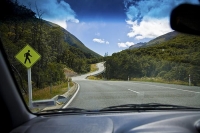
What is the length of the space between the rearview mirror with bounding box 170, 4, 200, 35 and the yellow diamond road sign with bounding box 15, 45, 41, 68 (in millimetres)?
3777

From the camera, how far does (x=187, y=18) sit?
4.21ft

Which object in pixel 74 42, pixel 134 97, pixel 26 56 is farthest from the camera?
pixel 134 97

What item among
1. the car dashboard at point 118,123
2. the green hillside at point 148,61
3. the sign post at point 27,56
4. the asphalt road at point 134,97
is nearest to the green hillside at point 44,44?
the sign post at point 27,56

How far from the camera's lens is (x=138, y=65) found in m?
8.00

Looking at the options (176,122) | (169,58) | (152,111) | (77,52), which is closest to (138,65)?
(169,58)

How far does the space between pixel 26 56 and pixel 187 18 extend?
3983 mm

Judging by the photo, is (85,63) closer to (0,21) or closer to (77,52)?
(77,52)

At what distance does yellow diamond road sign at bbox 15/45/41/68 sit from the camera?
4688mm

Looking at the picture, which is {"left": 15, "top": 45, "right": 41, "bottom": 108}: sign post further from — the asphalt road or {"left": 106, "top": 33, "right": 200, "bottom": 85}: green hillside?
{"left": 106, "top": 33, "right": 200, "bottom": 85}: green hillside

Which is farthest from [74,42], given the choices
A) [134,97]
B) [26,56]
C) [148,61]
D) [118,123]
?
[148,61]

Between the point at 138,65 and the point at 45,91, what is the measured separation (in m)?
3.43

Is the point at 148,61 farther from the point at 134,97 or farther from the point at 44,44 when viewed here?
the point at 44,44

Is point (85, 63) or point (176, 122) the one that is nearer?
point (176, 122)

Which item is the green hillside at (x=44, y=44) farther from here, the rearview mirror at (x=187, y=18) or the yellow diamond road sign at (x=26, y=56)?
the rearview mirror at (x=187, y=18)
